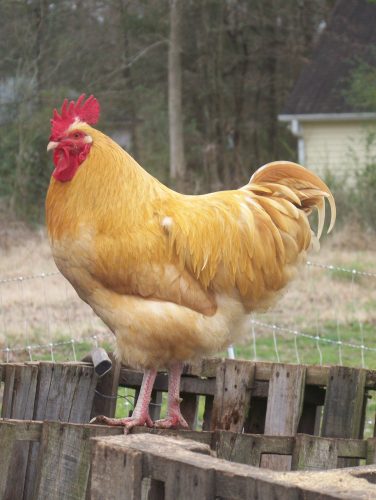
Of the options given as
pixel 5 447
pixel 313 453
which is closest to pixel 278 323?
pixel 313 453

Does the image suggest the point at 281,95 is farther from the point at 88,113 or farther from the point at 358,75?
the point at 88,113

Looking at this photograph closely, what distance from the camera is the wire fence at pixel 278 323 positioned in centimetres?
1031

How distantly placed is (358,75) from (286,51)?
7.01m

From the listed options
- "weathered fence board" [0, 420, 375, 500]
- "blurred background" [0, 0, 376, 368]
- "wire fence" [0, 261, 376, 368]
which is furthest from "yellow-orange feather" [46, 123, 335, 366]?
"blurred background" [0, 0, 376, 368]

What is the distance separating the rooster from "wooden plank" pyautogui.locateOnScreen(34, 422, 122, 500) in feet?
3.70

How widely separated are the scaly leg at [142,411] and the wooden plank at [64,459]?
1009 mm

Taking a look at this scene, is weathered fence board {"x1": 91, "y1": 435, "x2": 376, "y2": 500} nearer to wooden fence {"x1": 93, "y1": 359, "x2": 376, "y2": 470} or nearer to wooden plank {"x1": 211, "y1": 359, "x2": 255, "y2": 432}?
wooden fence {"x1": 93, "y1": 359, "x2": 376, "y2": 470}

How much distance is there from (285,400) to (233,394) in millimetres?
299

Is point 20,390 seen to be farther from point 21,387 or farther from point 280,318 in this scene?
point 280,318

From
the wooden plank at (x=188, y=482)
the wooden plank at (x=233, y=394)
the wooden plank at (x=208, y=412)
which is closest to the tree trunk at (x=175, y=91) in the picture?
the wooden plank at (x=208, y=412)

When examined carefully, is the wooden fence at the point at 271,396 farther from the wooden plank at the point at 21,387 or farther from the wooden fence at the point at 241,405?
the wooden plank at the point at 21,387

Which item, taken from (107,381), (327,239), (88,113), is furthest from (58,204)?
(327,239)

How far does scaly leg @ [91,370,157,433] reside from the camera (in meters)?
4.95

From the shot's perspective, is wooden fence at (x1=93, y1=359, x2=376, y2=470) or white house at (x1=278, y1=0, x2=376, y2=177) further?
white house at (x1=278, y1=0, x2=376, y2=177)
